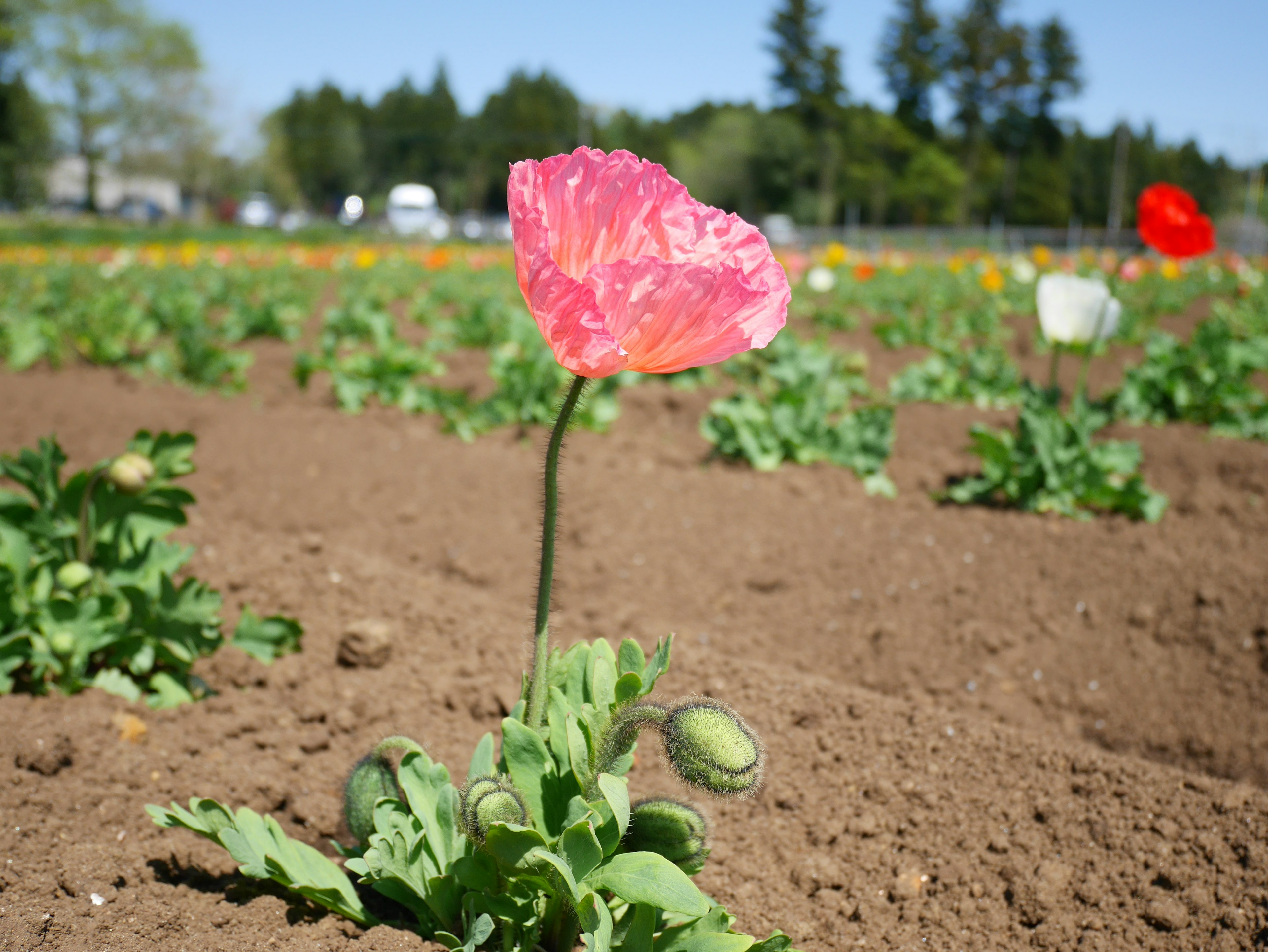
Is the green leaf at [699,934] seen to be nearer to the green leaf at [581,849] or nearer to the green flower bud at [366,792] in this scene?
the green leaf at [581,849]

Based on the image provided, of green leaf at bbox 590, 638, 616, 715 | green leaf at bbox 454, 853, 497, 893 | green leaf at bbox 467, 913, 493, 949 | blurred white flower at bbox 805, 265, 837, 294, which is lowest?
Result: green leaf at bbox 467, 913, 493, 949

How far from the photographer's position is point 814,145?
59.0m

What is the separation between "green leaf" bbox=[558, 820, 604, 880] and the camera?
1.30 m

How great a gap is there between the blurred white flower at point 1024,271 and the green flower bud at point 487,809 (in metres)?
13.2

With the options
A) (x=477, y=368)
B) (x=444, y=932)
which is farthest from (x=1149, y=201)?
(x=477, y=368)

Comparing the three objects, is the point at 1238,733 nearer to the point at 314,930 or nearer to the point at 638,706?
the point at 638,706

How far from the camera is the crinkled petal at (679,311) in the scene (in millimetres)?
1149

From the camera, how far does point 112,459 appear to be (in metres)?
2.22

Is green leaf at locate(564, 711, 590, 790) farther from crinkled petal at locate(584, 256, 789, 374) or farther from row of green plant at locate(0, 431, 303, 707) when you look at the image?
row of green plant at locate(0, 431, 303, 707)

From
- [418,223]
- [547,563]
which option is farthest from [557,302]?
[418,223]

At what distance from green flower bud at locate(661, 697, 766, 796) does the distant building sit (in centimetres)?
4347

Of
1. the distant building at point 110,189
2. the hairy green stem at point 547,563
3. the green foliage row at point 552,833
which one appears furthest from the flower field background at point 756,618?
the distant building at point 110,189

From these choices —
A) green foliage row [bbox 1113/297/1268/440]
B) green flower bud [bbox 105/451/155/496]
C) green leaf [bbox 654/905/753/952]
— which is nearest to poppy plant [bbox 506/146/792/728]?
green leaf [bbox 654/905/753/952]

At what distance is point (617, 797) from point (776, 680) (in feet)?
4.29
